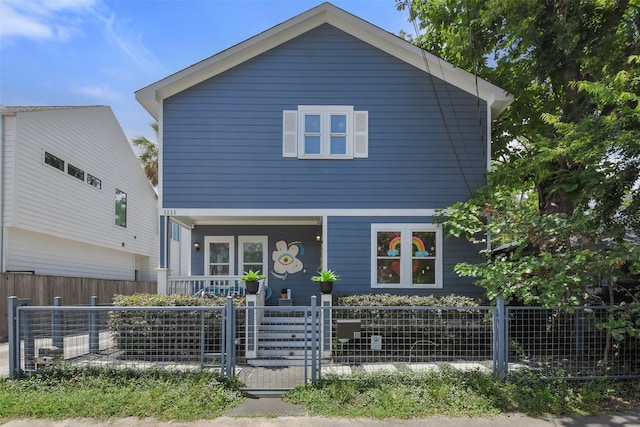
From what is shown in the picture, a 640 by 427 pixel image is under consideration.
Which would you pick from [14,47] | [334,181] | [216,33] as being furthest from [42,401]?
[14,47]

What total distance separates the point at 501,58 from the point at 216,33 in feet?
24.5

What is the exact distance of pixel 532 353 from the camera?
20.9 feet

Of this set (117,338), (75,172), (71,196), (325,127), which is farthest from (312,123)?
(75,172)

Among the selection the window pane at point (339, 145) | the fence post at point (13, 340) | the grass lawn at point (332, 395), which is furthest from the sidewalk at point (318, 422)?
the window pane at point (339, 145)

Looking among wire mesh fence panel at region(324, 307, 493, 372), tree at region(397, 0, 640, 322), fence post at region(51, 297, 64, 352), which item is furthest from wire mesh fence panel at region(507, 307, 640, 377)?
fence post at region(51, 297, 64, 352)

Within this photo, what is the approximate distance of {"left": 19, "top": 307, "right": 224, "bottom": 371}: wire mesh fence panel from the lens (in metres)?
6.07

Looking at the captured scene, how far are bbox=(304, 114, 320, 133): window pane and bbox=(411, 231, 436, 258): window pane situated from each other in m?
3.33

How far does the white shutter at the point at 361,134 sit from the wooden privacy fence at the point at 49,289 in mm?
9735

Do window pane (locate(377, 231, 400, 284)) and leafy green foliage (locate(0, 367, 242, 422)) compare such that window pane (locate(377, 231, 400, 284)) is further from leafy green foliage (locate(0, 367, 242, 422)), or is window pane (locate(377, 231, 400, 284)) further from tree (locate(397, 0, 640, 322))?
leafy green foliage (locate(0, 367, 242, 422))

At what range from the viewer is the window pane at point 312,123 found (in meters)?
9.23

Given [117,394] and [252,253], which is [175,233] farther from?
[117,394]

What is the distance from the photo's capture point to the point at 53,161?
520 inches

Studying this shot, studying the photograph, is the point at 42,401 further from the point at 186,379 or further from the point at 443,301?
the point at 443,301

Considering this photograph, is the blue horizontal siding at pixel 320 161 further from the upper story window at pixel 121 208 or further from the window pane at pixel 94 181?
the upper story window at pixel 121 208
